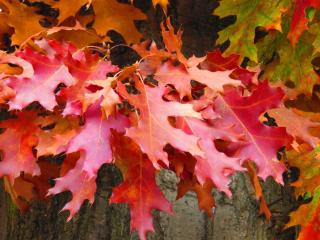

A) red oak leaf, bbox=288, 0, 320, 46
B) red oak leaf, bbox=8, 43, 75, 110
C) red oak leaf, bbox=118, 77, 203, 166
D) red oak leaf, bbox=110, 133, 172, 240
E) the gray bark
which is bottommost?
the gray bark

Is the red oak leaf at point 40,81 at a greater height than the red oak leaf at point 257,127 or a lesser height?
greater

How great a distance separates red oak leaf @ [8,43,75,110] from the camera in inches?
37.6

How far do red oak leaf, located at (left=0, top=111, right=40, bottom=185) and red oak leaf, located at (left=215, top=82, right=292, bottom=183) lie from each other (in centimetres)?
40

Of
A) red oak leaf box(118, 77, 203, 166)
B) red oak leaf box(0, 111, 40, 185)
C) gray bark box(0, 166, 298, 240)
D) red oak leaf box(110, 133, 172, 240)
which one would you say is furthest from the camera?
gray bark box(0, 166, 298, 240)

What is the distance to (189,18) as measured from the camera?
1.58 metres

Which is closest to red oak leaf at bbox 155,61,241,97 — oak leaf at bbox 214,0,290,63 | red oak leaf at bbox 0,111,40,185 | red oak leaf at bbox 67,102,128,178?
red oak leaf at bbox 67,102,128,178

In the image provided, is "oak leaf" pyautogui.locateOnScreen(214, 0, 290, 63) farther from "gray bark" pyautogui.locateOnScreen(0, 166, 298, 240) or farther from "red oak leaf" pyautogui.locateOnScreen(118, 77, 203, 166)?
"red oak leaf" pyautogui.locateOnScreen(118, 77, 203, 166)

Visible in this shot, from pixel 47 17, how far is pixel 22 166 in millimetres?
555

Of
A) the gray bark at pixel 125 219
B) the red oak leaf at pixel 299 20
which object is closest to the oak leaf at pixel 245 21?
the red oak leaf at pixel 299 20

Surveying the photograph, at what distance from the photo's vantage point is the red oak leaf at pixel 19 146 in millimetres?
1081

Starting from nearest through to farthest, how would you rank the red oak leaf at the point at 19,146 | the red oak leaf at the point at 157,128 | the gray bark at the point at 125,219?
1. the red oak leaf at the point at 157,128
2. the red oak leaf at the point at 19,146
3. the gray bark at the point at 125,219

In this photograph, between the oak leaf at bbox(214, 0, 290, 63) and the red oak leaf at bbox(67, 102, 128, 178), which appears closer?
the red oak leaf at bbox(67, 102, 128, 178)

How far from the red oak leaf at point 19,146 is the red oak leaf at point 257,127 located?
40 centimetres

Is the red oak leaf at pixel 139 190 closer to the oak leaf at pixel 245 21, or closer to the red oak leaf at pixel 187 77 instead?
the red oak leaf at pixel 187 77
